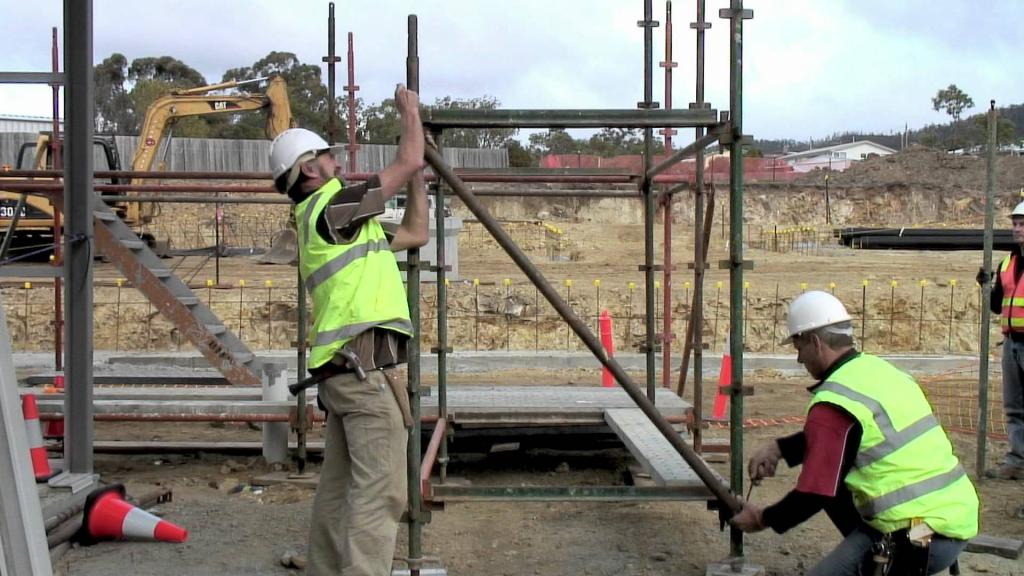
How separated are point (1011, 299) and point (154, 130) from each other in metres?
15.7

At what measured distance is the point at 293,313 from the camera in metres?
17.3

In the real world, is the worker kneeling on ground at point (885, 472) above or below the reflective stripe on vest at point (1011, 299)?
below

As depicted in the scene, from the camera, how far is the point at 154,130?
18719 mm

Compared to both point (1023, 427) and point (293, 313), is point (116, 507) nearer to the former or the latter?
point (1023, 427)

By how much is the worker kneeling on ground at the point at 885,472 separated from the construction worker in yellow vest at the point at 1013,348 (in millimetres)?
3998

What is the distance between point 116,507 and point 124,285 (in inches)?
525

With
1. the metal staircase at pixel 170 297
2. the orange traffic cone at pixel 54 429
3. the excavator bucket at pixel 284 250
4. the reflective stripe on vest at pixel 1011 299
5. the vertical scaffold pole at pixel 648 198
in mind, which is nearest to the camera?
the vertical scaffold pole at pixel 648 198

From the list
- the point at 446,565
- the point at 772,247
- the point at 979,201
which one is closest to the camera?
the point at 446,565

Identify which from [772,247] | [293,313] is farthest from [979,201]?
[293,313]

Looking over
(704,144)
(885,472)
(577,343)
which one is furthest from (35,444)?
(577,343)

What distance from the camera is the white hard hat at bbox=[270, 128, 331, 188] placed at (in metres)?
4.14

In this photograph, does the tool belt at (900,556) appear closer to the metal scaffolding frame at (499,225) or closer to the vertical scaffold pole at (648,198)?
the metal scaffolding frame at (499,225)

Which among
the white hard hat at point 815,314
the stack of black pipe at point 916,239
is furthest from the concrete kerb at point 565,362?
the stack of black pipe at point 916,239

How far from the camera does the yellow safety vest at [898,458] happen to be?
356 cm
